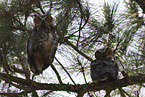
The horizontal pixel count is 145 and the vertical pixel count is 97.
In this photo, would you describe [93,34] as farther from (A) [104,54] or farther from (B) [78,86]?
(B) [78,86]

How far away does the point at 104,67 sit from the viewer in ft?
5.64

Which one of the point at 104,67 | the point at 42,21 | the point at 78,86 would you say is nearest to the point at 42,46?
the point at 42,21

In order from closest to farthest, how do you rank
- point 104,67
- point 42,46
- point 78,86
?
point 78,86 < point 42,46 < point 104,67

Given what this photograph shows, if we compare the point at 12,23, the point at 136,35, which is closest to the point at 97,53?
the point at 136,35

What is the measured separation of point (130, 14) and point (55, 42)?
2.96ft

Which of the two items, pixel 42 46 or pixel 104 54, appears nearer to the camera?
pixel 42 46

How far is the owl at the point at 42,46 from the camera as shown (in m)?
1.59

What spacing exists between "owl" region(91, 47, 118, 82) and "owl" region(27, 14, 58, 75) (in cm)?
39

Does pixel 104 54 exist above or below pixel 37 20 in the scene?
below

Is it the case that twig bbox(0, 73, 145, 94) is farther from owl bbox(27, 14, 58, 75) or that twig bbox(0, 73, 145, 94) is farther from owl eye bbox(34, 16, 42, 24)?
owl eye bbox(34, 16, 42, 24)

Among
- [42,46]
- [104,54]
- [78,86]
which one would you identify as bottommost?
[78,86]

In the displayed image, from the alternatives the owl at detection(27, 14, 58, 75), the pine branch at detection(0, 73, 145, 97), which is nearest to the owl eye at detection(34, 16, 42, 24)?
the owl at detection(27, 14, 58, 75)

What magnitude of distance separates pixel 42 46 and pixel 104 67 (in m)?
0.54

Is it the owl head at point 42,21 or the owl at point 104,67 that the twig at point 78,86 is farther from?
the owl head at point 42,21
